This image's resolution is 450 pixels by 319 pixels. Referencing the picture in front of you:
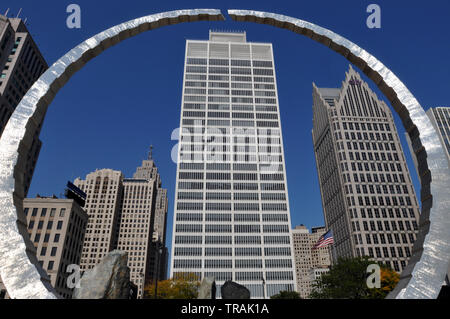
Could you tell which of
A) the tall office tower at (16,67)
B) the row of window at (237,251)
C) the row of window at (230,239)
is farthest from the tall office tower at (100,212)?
the row of window at (237,251)

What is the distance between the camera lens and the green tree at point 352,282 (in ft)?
148

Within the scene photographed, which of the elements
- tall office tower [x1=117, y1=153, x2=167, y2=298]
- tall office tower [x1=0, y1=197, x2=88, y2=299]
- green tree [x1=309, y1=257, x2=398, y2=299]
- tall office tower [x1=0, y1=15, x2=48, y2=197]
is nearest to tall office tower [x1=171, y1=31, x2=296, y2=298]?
tall office tower [x1=0, y1=197, x2=88, y2=299]

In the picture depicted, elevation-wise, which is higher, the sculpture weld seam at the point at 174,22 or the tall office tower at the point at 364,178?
the tall office tower at the point at 364,178

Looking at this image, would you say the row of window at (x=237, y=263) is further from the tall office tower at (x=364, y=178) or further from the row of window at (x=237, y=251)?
the tall office tower at (x=364, y=178)

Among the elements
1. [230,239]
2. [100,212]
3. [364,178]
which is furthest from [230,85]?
[100,212]

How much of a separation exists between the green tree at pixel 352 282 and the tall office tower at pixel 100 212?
134978mm

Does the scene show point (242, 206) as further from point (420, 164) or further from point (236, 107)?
point (420, 164)

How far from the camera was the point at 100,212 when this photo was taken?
164250mm

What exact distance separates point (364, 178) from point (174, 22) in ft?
368

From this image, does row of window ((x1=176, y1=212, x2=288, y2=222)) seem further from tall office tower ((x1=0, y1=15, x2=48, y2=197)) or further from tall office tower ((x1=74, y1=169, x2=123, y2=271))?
tall office tower ((x1=74, y1=169, x2=123, y2=271))

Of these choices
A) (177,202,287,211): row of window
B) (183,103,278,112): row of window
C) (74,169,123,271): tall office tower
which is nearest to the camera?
(177,202,287,211): row of window

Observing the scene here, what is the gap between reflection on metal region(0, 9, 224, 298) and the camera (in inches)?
293

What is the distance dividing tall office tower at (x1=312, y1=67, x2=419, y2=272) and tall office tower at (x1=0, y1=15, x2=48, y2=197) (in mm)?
101536
